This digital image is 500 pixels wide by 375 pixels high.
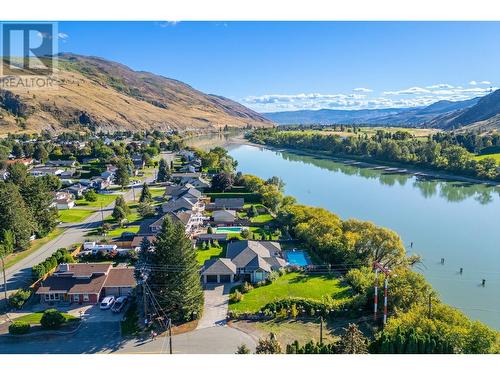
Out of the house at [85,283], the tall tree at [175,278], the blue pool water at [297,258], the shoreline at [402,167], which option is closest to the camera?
the tall tree at [175,278]

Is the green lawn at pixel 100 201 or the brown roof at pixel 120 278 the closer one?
the brown roof at pixel 120 278

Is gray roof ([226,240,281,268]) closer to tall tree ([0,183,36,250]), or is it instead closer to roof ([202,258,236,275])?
→ roof ([202,258,236,275])

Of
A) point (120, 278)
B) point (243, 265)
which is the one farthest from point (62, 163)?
point (243, 265)

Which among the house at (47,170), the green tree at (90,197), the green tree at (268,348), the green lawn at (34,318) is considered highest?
the house at (47,170)

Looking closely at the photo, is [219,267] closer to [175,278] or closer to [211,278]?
[211,278]

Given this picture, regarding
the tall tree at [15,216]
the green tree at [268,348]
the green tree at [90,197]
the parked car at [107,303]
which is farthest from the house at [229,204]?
the green tree at [268,348]

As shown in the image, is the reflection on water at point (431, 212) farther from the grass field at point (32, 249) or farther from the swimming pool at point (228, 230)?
the grass field at point (32, 249)

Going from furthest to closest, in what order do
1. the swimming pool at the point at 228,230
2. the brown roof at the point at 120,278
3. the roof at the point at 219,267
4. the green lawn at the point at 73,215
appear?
the green lawn at the point at 73,215, the swimming pool at the point at 228,230, the roof at the point at 219,267, the brown roof at the point at 120,278
